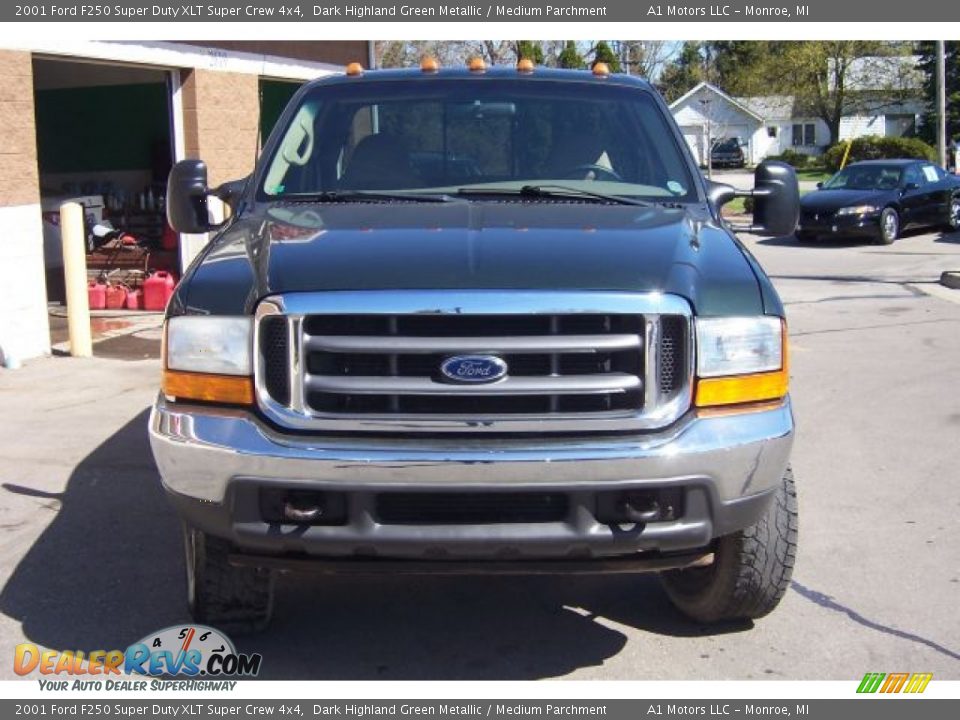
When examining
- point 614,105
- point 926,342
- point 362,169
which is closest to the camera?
point 362,169

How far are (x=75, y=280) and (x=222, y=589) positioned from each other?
21.7 ft

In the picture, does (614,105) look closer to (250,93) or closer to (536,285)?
(536,285)

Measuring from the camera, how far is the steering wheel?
491 cm

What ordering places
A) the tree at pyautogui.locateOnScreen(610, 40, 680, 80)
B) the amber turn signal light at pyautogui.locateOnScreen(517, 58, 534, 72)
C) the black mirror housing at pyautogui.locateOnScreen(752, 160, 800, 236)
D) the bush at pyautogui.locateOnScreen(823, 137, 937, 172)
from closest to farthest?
1. the black mirror housing at pyautogui.locateOnScreen(752, 160, 800, 236)
2. the amber turn signal light at pyautogui.locateOnScreen(517, 58, 534, 72)
3. the bush at pyautogui.locateOnScreen(823, 137, 937, 172)
4. the tree at pyautogui.locateOnScreen(610, 40, 680, 80)

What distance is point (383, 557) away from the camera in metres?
3.61

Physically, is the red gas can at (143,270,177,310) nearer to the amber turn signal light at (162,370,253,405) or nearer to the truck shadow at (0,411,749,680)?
the truck shadow at (0,411,749,680)

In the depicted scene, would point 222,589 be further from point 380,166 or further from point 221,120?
point 221,120

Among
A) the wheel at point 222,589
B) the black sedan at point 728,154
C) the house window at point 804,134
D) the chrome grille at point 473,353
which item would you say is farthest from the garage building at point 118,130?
the house window at point 804,134

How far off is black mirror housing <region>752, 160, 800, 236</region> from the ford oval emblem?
6.45 feet

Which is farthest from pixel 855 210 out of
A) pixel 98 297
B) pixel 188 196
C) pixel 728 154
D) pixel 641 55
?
pixel 728 154

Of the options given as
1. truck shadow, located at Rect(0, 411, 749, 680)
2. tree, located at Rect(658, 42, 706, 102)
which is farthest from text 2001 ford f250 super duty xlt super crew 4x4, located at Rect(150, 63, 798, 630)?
tree, located at Rect(658, 42, 706, 102)

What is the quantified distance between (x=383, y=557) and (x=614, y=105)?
2.55 meters

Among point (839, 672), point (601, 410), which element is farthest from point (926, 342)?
point (601, 410)

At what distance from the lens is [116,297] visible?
1302 cm
